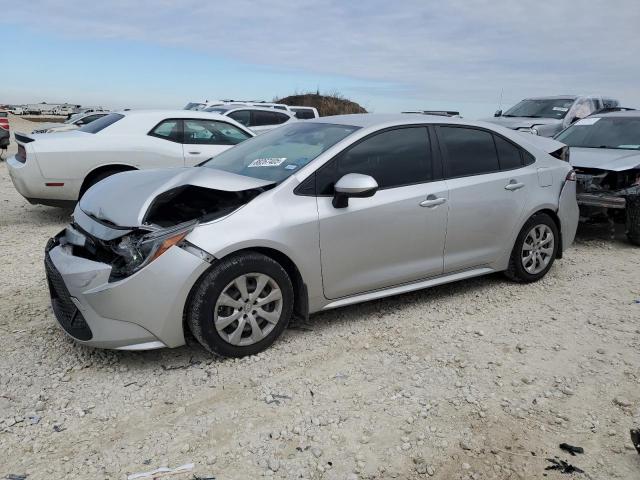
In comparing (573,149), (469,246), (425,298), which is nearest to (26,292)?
(425,298)

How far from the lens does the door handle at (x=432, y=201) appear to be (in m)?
4.37

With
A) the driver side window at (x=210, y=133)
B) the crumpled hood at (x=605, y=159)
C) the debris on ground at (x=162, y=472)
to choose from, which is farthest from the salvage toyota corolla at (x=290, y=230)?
the driver side window at (x=210, y=133)

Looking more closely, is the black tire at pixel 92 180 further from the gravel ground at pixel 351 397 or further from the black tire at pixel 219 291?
the black tire at pixel 219 291

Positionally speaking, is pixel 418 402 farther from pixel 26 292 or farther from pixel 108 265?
pixel 26 292

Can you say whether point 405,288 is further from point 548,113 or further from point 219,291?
point 548,113

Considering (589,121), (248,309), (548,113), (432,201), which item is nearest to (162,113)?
(432,201)

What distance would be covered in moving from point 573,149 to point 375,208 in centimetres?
515

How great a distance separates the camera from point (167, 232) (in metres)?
3.46

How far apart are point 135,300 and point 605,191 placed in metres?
5.87

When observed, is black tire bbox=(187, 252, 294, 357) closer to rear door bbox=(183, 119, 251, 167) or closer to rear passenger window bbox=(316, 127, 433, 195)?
rear passenger window bbox=(316, 127, 433, 195)

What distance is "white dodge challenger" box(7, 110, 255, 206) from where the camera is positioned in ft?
23.1

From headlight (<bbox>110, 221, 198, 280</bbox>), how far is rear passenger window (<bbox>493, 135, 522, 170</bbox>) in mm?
2941

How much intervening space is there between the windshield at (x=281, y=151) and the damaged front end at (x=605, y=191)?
389 cm

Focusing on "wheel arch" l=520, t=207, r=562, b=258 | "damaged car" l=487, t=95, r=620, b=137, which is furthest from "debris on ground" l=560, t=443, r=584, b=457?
"damaged car" l=487, t=95, r=620, b=137
